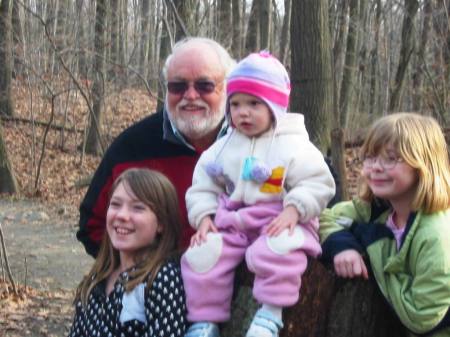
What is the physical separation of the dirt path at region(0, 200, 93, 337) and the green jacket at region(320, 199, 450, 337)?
452cm

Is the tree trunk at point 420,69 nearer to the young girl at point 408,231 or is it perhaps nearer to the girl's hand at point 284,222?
the young girl at point 408,231

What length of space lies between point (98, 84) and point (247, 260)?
14.9 metres

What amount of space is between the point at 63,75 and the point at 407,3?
9.23 m

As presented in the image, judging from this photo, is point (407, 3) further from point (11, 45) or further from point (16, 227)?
point (16, 227)

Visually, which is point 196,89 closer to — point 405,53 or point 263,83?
point 263,83

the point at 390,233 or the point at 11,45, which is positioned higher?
the point at 11,45

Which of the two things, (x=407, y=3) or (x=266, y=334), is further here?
(x=407, y=3)

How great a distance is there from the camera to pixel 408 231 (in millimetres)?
2641

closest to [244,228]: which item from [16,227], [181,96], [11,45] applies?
[181,96]

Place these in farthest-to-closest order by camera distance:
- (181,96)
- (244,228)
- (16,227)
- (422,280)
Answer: (16,227) < (181,96) < (244,228) < (422,280)

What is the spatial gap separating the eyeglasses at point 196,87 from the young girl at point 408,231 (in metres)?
1.04

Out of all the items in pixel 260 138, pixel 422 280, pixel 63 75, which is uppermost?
pixel 63 75

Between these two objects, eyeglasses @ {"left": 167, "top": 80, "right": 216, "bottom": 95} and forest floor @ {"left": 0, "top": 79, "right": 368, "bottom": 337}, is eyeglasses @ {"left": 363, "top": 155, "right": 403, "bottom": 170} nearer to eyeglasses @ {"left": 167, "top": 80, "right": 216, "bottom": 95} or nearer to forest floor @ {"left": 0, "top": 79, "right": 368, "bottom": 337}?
eyeglasses @ {"left": 167, "top": 80, "right": 216, "bottom": 95}

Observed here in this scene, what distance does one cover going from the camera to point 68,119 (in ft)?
67.7
